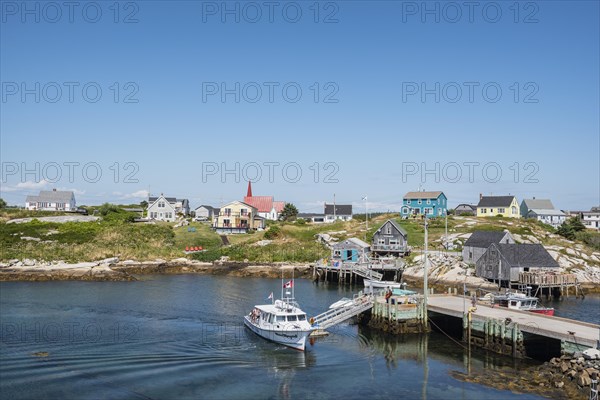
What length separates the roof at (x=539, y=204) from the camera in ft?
476

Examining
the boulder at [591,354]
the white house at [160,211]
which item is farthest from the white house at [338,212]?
the boulder at [591,354]

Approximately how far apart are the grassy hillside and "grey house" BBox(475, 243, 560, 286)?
20572mm

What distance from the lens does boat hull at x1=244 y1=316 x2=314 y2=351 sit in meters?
36.5

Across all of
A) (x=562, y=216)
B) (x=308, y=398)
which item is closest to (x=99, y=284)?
(x=308, y=398)

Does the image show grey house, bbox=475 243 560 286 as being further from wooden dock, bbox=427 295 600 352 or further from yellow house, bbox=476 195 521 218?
yellow house, bbox=476 195 521 218

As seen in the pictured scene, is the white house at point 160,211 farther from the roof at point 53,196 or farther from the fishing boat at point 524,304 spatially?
the fishing boat at point 524,304

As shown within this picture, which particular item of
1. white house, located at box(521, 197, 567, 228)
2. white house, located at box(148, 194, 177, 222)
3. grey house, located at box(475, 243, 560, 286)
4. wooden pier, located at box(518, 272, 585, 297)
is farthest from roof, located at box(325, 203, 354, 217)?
wooden pier, located at box(518, 272, 585, 297)

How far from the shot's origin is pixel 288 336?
122ft

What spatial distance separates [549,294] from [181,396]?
4914 centimetres

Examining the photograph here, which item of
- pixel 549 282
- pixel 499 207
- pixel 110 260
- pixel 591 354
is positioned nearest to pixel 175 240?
pixel 110 260

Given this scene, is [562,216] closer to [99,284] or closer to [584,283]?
[584,283]

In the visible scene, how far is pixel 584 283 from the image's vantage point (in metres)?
67.1

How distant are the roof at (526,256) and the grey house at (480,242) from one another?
501cm

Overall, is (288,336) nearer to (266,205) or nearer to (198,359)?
(198,359)
